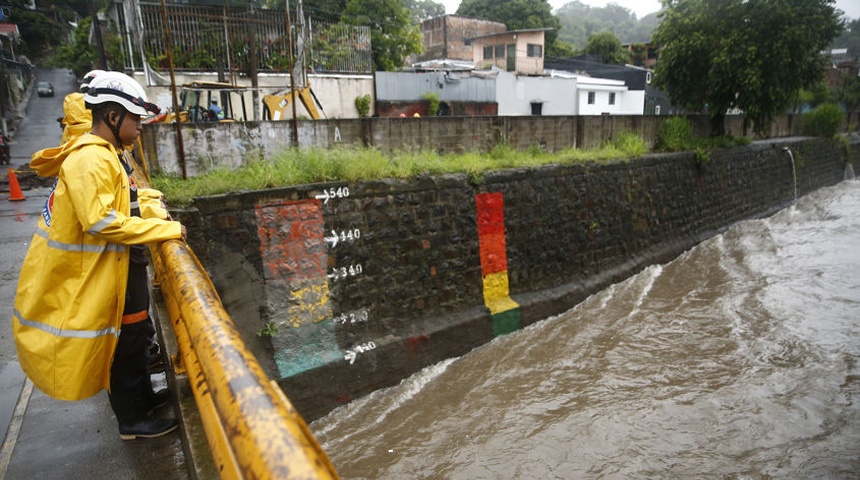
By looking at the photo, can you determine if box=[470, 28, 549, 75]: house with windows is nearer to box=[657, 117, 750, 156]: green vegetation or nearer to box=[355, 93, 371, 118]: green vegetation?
box=[355, 93, 371, 118]: green vegetation

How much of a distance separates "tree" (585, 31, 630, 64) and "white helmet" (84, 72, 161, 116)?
38365 millimetres

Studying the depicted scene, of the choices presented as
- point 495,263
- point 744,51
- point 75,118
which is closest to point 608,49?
point 744,51

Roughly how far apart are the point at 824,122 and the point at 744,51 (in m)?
9.55

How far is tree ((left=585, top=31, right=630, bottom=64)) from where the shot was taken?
36062 millimetres

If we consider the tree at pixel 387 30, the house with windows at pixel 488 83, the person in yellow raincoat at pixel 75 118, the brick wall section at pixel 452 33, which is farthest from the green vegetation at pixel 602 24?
the person in yellow raincoat at pixel 75 118

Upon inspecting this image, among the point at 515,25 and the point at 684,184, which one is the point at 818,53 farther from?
the point at 515,25

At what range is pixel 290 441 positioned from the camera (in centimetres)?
82

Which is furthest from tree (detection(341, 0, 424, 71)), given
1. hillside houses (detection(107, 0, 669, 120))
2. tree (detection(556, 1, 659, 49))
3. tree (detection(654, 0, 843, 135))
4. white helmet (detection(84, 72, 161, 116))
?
tree (detection(556, 1, 659, 49))

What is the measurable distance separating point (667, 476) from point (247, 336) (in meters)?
4.15

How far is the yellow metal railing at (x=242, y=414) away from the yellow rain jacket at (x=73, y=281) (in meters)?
0.81

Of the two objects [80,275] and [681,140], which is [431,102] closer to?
[681,140]

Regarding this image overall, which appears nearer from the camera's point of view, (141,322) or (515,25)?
(141,322)

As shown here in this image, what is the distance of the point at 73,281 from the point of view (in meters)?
1.96

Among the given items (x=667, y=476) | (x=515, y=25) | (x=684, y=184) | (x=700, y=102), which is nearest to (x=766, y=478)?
(x=667, y=476)
